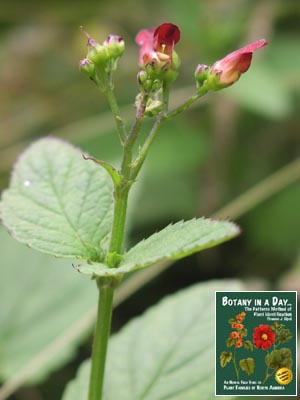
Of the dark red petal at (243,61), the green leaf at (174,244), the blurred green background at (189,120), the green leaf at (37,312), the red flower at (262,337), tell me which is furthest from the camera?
the blurred green background at (189,120)

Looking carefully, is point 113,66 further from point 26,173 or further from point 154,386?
point 154,386

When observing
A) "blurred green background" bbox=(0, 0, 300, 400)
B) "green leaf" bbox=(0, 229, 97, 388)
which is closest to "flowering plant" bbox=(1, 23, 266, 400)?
"green leaf" bbox=(0, 229, 97, 388)

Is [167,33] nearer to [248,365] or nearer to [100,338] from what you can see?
[100,338]

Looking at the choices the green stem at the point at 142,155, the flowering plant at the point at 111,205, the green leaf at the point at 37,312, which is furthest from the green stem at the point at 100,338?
the green leaf at the point at 37,312

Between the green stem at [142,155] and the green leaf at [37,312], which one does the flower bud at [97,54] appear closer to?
the green stem at [142,155]

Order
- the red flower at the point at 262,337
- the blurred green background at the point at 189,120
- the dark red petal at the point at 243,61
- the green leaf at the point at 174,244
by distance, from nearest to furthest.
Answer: the green leaf at the point at 174,244
the dark red petal at the point at 243,61
the red flower at the point at 262,337
the blurred green background at the point at 189,120

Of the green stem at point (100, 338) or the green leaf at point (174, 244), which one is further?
the green stem at point (100, 338)

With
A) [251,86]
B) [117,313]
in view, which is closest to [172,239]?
[117,313]
